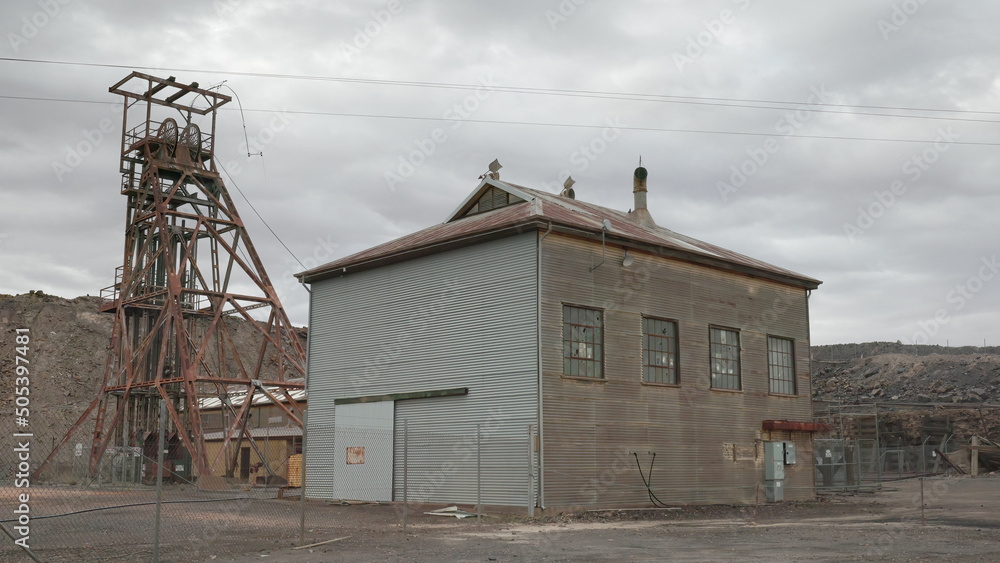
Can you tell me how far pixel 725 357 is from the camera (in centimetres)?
2875

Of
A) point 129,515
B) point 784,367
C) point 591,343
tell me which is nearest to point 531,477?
point 591,343

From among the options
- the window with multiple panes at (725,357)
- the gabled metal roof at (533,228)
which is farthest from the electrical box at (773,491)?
the gabled metal roof at (533,228)

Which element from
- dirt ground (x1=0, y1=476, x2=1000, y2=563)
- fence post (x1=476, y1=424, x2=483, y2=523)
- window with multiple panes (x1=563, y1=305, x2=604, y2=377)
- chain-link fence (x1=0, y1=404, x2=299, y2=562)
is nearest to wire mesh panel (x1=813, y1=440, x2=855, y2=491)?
dirt ground (x1=0, y1=476, x2=1000, y2=563)

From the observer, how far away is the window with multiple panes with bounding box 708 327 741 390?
28.3 m

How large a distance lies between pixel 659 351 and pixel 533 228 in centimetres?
605

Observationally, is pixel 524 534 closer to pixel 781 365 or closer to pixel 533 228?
pixel 533 228

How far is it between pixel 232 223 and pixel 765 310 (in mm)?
25837

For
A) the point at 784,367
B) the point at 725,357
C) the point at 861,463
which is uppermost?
the point at 725,357

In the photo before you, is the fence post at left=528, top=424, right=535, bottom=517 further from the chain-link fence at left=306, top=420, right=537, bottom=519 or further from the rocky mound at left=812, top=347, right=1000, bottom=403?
the rocky mound at left=812, top=347, right=1000, bottom=403

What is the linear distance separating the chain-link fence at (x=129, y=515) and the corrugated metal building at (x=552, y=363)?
4.35 metres

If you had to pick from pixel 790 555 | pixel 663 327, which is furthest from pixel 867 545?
pixel 663 327

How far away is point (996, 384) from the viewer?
63938 millimetres

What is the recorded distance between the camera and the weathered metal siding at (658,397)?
2331cm

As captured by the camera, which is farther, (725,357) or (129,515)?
A: (725,357)
